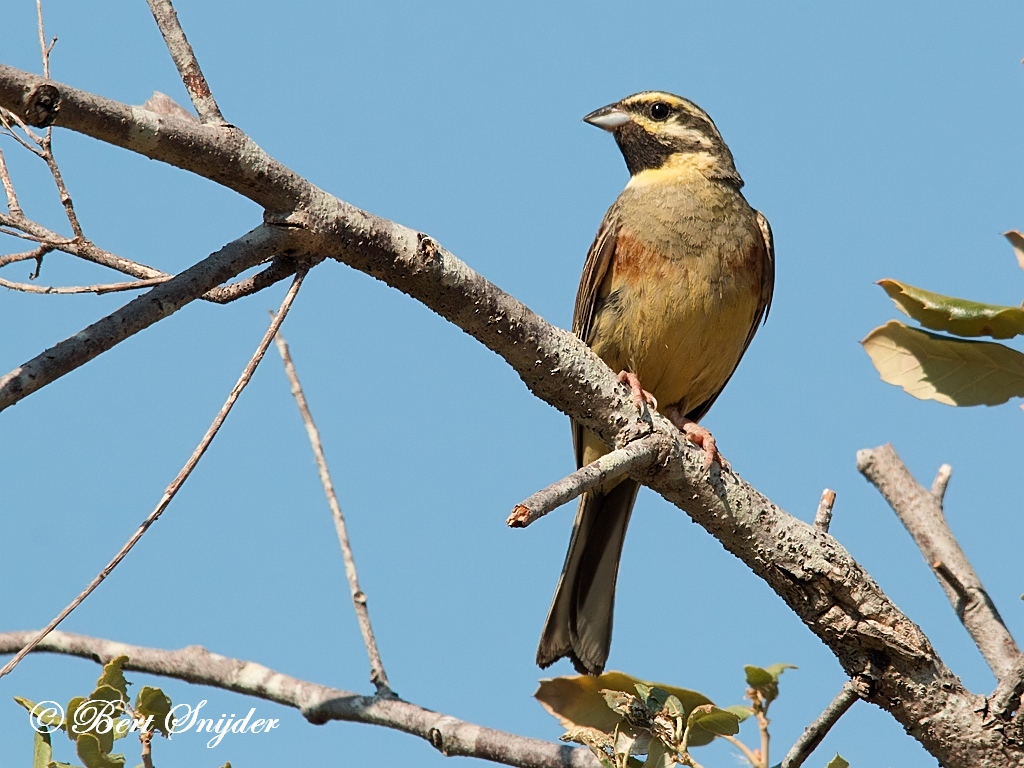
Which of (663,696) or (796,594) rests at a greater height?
(796,594)

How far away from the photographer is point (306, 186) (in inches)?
99.3

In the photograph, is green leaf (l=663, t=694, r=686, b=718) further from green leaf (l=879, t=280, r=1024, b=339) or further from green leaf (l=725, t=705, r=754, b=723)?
green leaf (l=879, t=280, r=1024, b=339)

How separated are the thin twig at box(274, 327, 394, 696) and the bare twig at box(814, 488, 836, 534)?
53.3 inches

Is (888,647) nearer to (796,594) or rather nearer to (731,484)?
(796,594)

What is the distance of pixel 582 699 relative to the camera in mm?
3312

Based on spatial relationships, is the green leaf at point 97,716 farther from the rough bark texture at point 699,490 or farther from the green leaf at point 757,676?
the green leaf at point 757,676

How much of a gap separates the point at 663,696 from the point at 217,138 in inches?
66.6

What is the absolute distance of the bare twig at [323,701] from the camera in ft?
11.2

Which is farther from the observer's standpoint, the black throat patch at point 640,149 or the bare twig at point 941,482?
the black throat patch at point 640,149

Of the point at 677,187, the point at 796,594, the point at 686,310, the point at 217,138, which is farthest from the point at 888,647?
the point at 677,187

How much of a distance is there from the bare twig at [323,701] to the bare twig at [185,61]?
6.06 ft

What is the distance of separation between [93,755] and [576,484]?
1.20 m

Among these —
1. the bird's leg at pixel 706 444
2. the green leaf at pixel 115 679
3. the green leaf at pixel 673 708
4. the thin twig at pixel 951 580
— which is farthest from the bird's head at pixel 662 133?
the green leaf at pixel 115 679

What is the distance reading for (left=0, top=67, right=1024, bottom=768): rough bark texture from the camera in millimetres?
2600
